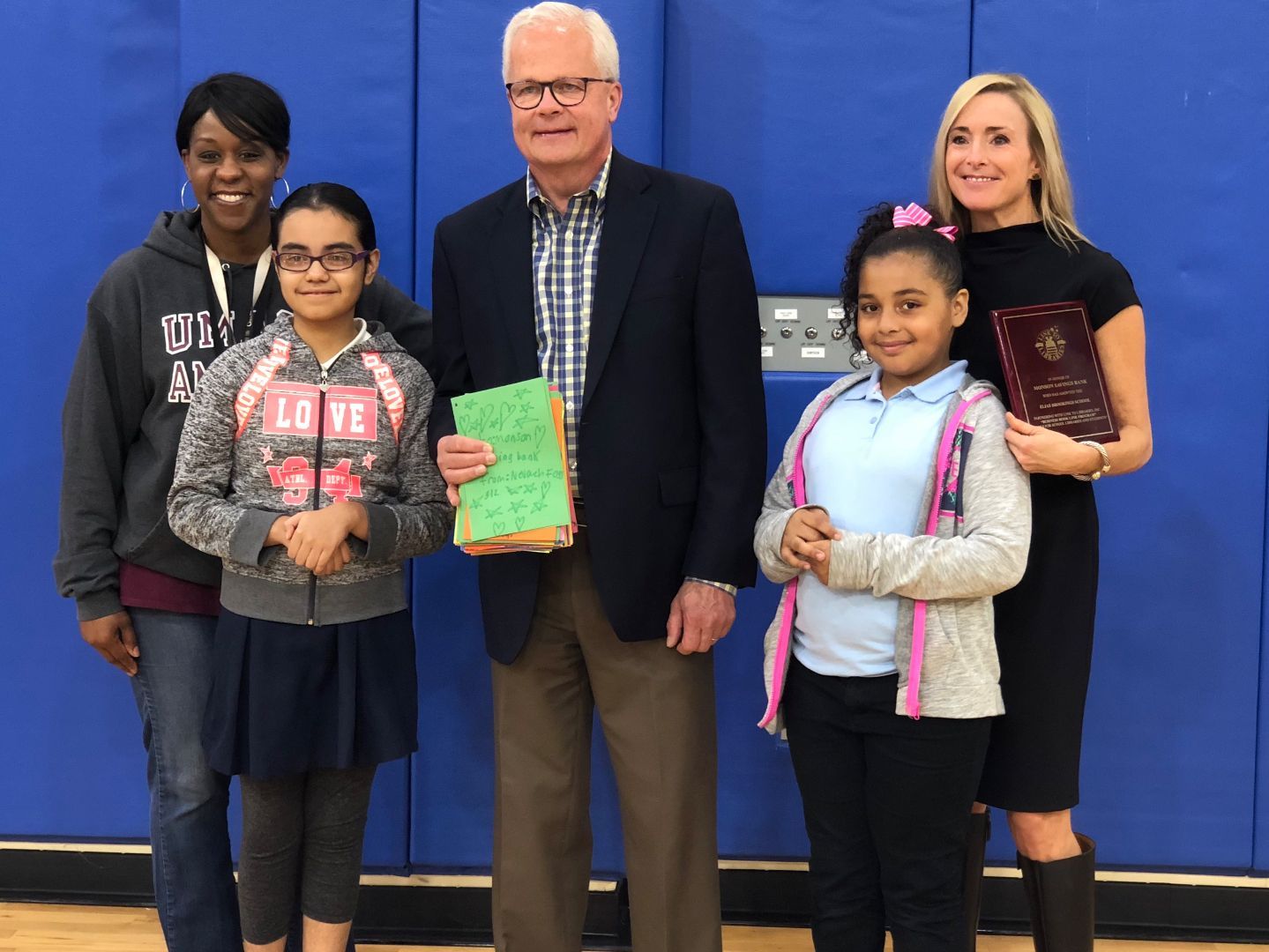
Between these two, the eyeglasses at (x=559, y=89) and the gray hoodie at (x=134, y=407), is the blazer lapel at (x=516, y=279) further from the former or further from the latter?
the gray hoodie at (x=134, y=407)

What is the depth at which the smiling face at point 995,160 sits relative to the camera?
1.91m

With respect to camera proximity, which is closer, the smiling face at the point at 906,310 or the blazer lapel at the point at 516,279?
the smiling face at the point at 906,310

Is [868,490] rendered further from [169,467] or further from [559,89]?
[169,467]

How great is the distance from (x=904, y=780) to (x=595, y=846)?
1.12 metres

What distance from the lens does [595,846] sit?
2.67 m

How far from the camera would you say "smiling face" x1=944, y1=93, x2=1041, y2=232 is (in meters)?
1.91

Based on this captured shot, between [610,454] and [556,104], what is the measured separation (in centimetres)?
60

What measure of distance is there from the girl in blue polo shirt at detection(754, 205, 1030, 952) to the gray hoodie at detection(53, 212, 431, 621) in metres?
1.11

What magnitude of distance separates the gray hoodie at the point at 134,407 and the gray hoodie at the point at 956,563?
1238mm

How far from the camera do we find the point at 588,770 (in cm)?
209

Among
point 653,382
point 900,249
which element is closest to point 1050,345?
point 900,249

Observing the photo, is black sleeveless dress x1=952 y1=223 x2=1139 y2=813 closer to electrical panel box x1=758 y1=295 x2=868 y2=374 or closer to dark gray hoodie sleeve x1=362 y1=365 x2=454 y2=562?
electrical panel box x1=758 y1=295 x2=868 y2=374

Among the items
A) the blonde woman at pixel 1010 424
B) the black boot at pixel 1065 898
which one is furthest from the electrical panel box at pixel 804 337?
the black boot at pixel 1065 898

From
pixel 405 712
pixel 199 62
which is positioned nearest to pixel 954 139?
pixel 405 712
